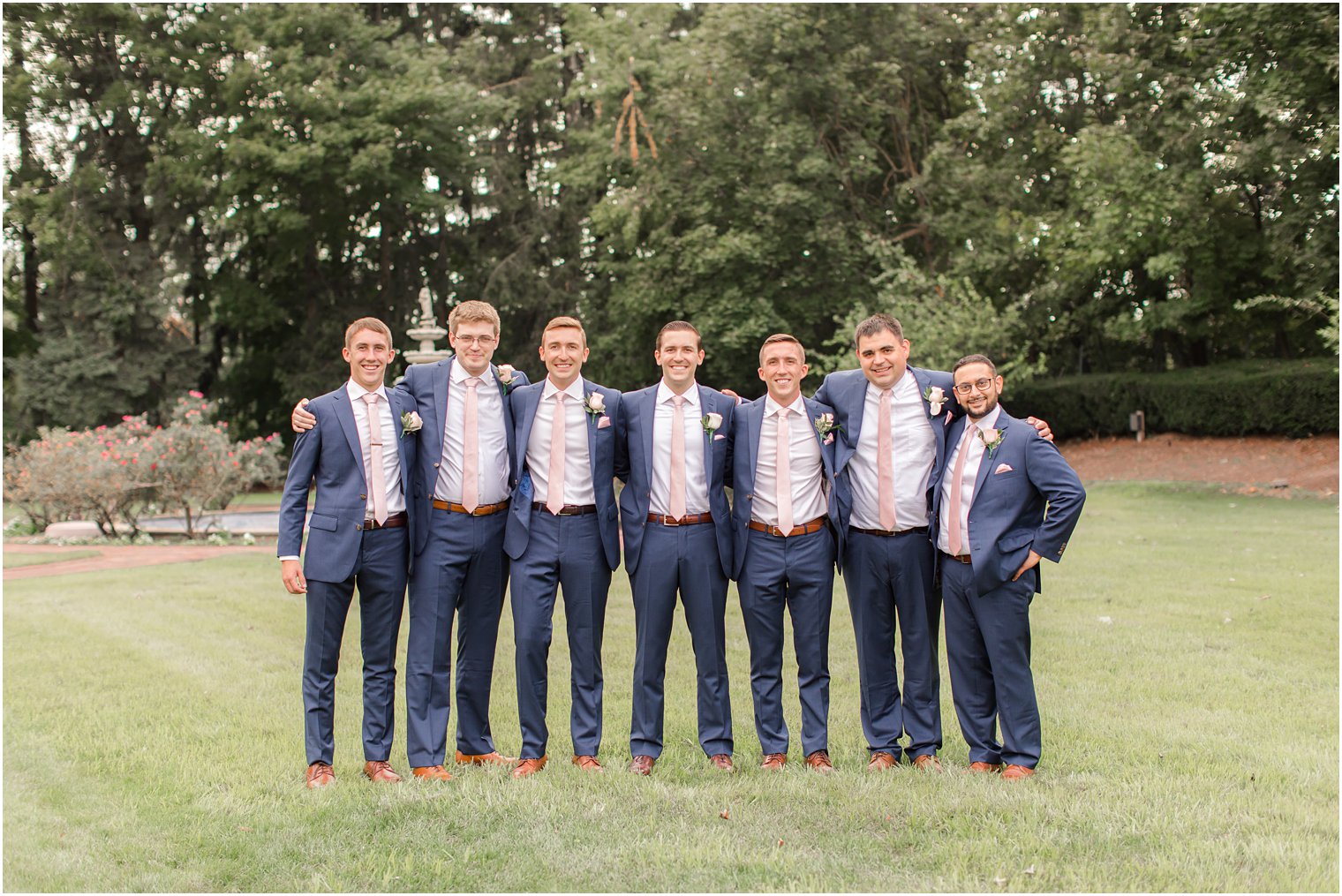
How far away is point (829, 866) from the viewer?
13.1ft

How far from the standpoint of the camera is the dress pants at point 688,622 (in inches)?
205

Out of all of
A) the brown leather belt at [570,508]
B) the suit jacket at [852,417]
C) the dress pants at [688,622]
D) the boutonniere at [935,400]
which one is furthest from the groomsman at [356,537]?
the boutonniere at [935,400]

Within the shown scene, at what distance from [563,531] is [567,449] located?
374mm

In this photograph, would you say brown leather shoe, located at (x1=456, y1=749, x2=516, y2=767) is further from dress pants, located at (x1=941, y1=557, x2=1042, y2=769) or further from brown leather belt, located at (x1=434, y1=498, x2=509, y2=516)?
dress pants, located at (x1=941, y1=557, x2=1042, y2=769)

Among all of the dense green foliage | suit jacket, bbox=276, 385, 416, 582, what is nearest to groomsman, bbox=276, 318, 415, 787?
suit jacket, bbox=276, 385, 416, 582

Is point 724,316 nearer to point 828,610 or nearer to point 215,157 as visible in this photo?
point 215,157

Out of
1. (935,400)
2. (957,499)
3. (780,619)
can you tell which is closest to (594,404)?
(780,619)

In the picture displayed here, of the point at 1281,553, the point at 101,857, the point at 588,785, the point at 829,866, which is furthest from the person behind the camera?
the point at 1281,553

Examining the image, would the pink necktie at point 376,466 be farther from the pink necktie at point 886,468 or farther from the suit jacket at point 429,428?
the pink necktie at point 886,468

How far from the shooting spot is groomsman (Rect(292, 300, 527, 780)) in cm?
514

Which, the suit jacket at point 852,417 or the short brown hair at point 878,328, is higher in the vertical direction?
the short brown hair at point 878,328

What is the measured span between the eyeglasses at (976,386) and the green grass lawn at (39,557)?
12.3 metres

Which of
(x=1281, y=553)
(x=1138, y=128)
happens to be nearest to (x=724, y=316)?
(x=1138, y=128)

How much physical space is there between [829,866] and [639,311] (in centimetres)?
2339
